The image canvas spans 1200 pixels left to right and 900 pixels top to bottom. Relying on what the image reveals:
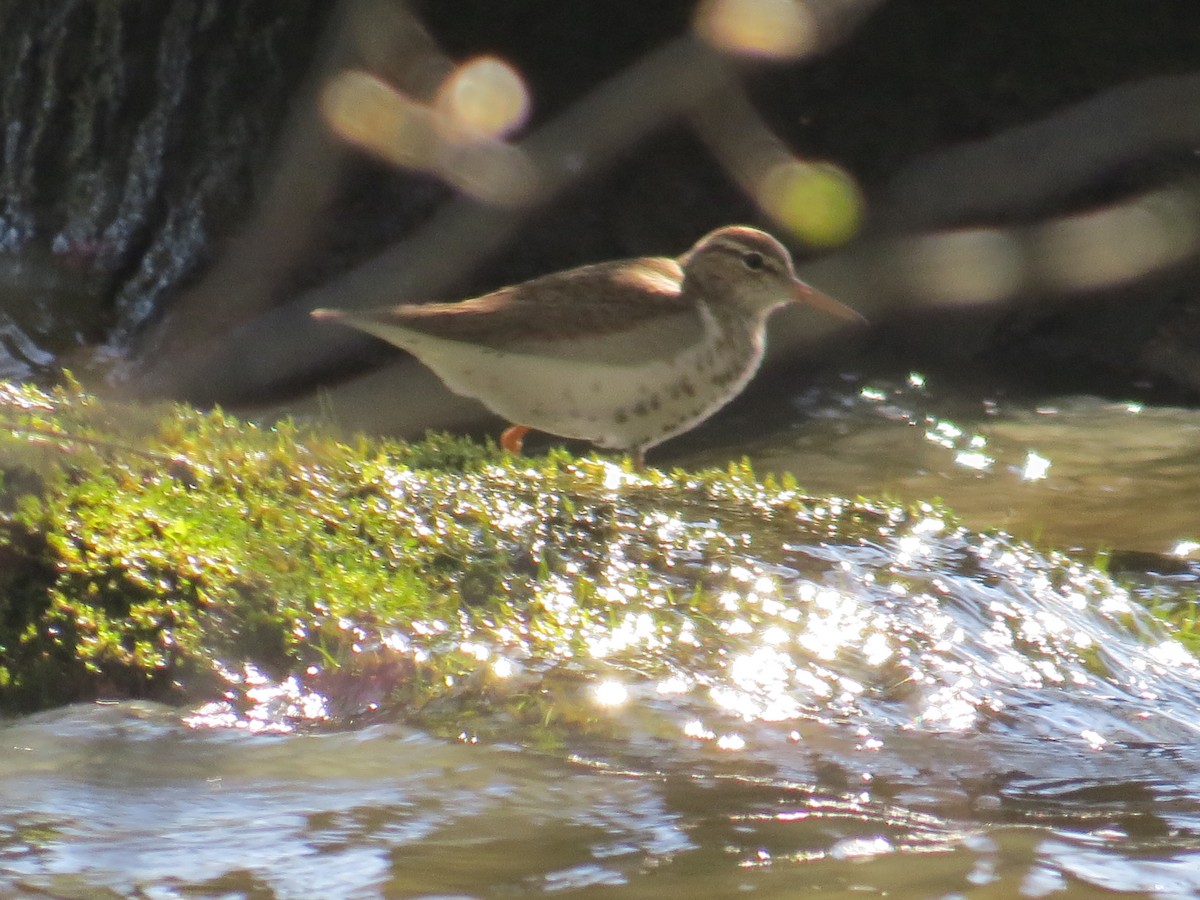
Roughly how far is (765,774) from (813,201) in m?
7.92

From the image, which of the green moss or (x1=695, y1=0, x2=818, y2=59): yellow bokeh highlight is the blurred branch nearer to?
(x1=695, y1=0, x2=818, y2=59): yellow bokeh highlight

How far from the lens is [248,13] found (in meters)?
11.3

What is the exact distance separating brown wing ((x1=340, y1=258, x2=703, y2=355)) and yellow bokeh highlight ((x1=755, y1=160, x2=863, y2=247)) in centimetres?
438

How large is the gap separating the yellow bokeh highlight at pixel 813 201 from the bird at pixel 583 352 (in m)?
4.20

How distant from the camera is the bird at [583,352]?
256 inches

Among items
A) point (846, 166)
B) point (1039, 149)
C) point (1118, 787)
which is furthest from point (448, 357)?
point (1039, 149)

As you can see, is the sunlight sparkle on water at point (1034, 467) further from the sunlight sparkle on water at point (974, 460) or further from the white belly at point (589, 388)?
the white belly at point (589, 388)

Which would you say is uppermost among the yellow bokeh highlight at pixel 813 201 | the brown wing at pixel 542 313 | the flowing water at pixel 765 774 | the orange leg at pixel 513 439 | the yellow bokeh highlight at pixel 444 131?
the yellow bokeh highlight at pixel 444 131

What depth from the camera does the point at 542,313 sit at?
6523 mm

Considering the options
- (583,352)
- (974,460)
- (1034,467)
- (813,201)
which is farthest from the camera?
(813,201)

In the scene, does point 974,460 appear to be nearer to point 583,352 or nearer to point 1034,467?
point 1034,467

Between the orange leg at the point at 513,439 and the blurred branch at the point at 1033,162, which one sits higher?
the blurred branch at the point at 1033,162

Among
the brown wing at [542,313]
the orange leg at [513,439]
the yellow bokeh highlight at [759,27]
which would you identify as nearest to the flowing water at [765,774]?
the brown wing at [542,313]

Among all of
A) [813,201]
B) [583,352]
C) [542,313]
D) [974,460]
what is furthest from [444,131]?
[583,352]
